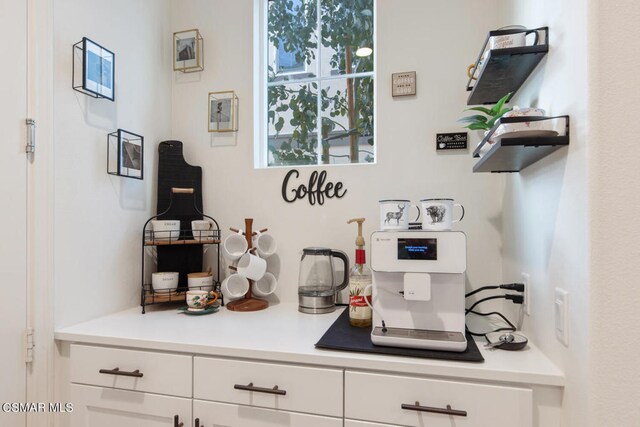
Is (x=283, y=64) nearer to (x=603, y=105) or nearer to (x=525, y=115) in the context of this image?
(x=525, y=115)

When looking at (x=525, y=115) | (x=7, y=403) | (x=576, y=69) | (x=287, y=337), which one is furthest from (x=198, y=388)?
(x=576, y=69)

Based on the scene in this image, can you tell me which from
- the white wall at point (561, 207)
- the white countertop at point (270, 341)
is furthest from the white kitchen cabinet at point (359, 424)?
the white wall at point (561, 207)

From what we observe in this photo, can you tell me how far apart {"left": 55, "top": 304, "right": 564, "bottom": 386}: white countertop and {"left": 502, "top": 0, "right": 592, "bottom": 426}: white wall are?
0.10 meters

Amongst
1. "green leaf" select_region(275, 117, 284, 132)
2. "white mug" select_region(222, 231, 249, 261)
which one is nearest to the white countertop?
"white mug" select_region(222, 231, 249, 261)

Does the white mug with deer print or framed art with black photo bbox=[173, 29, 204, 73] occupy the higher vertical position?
framed art with black photo bbox=[173, 29, 204, 73]

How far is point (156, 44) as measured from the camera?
188 centimetres

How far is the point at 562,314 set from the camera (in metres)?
0.92

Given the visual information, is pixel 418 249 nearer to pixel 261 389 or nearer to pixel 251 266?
pixel 261 389

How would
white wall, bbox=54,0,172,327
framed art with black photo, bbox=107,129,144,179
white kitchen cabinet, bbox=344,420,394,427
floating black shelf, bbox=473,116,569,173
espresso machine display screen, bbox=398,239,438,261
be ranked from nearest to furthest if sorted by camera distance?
1. floating black shelf, bbox=473,116,569,173
2. white kitchen cabinet, bbox=344,420,394,427
3. espresso machine display screen, bbox=398,239,438,261
4. white wall, bbox=54,0,172,327
5. framed art with black photo, bbox=107,129,144,179

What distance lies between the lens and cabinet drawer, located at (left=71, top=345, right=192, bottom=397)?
117cm

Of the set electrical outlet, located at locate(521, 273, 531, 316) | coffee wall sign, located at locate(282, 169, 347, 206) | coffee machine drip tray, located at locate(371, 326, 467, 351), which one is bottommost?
coffee machine drip tray, located at locate(371, 326, 467, 351)

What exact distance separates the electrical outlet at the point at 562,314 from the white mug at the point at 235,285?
123 cm

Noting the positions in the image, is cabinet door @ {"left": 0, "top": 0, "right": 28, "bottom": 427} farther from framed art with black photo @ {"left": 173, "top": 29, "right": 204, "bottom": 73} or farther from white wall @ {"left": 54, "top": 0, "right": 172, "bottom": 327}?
framed art with black photo @ {"left": 173, "top": 29, "right": 204, "bottom": 73}

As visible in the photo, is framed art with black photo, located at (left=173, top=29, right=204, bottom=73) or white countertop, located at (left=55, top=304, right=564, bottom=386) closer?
white countertop, located at (left=55, top=304, right=564, bottom=386)
